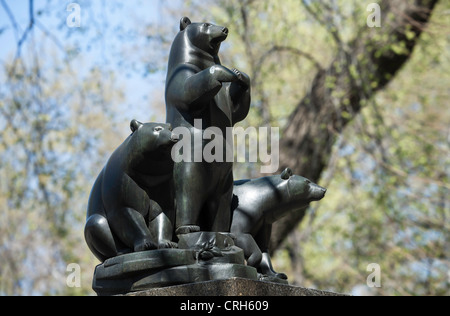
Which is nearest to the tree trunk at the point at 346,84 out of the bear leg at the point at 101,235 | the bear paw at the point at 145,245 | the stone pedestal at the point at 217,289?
the bear leg at the point at 101,235

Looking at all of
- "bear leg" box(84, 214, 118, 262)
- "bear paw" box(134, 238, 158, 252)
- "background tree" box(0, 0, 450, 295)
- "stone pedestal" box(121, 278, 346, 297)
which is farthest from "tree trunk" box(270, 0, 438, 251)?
"stone pedestal" box(121, 278, 346, 297)

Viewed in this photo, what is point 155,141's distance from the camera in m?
3.15

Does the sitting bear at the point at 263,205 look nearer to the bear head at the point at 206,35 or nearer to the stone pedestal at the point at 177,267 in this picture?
the stone pedestal at the point at 177,267

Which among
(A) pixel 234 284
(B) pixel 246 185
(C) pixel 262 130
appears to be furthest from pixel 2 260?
(A) pixel 234 284

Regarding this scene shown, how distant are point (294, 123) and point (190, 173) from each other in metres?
4.59

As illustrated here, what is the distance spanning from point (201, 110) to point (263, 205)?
659 mm

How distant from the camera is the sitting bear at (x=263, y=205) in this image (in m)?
3.57

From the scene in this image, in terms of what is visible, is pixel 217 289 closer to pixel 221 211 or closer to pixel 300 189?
pixel 221 211

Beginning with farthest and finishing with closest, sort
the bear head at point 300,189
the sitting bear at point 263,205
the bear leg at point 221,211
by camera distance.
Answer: the bear head at point 300,189 → the sitting bear at point 263,205 → the bear leg at point 221,211

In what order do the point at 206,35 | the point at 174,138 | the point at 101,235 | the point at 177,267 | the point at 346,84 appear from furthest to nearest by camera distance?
the point at 346,84, the point at 206,35, the point at 101,235, the point at 174,138, the point at 177,267

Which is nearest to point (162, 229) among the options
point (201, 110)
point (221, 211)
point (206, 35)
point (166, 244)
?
point (166, 244)

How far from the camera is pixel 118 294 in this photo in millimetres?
3115

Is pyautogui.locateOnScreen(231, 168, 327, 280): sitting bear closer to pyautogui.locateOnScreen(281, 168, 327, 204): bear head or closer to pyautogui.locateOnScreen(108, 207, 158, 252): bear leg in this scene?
pyautogui.locateOnScreen(281, 168, 327, 204): bear head

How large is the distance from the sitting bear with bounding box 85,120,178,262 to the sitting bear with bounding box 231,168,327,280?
0.47 metres
